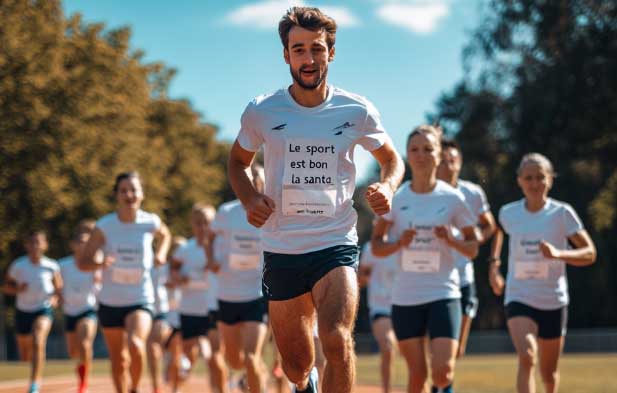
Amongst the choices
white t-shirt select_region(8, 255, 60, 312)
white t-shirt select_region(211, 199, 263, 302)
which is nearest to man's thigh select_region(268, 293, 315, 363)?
white t-shirt select_region(211, 199, 263, 302)

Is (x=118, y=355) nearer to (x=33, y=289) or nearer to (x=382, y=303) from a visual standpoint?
(x=382, y=303)

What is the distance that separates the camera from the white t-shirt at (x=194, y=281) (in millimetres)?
15188

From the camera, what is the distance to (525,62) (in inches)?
1464

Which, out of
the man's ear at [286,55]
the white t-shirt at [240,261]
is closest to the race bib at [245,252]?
the white t-shirt at [240,261]

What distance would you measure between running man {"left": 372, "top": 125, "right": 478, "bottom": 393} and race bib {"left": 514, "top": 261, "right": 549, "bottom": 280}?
2.97 ft

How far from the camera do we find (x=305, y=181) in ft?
20.3

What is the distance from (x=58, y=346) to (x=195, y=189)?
9232mm

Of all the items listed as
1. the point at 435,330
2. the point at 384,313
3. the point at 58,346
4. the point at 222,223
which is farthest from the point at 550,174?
the point at 58,346

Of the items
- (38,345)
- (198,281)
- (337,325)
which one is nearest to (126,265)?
(198,281)

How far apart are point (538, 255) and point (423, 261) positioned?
1418 millimetres

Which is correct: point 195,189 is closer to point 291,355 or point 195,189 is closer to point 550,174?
point 550,174

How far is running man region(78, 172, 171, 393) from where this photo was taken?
11.3 meters

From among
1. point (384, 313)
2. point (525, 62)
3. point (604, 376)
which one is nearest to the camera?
point (384, 313)

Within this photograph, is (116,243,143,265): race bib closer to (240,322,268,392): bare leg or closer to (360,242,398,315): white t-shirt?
(240,322,268,392): bare leg
